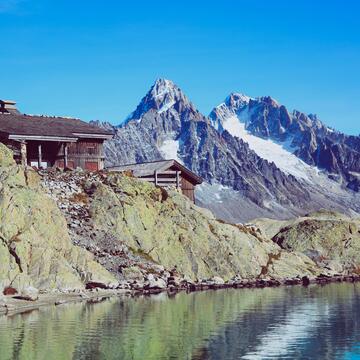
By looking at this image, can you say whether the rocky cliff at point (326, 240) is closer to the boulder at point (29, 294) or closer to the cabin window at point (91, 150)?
the cabin window at point (91, 150)

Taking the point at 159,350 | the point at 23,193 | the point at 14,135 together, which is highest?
the point at 14,135

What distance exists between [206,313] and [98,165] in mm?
41168

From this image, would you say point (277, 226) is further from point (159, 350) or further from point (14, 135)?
point (159, 350)

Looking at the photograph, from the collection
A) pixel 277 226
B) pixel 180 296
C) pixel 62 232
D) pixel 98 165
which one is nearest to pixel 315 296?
pixel 180 296

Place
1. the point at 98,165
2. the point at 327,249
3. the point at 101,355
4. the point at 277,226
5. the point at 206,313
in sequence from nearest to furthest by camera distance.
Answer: the point at 101,355, the point at 206,313, the point at 98,165, the point at 327,249, the point at 277,226

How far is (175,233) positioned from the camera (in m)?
93.1

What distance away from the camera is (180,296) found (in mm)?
78438

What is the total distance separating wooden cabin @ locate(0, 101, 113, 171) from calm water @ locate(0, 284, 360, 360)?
27895 mm

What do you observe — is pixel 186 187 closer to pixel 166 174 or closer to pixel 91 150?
pixel 166 174

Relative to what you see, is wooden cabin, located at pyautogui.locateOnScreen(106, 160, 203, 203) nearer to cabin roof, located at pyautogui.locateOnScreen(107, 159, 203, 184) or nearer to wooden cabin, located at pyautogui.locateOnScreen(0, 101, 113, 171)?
cabin roof, located at pyautogui.locateOnScreen(107, 159, 203, 184)

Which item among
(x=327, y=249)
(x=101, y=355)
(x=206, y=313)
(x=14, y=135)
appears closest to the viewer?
(x=101, y=355)

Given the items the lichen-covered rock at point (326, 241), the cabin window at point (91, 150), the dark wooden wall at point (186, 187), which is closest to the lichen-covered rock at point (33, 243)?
the cabin window at point (91, 150)

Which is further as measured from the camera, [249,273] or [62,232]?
[249,273]

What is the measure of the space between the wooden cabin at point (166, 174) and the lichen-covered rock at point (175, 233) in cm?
959
